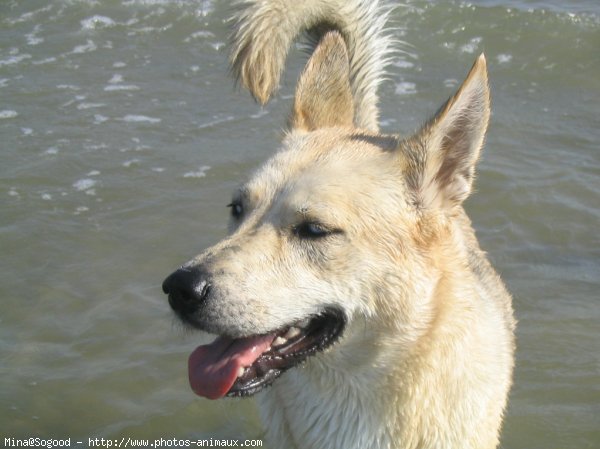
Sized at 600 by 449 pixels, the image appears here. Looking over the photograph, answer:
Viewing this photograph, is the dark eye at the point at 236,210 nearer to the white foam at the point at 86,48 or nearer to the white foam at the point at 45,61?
the white foam at the point at 45,61

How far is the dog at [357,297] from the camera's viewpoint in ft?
10.1

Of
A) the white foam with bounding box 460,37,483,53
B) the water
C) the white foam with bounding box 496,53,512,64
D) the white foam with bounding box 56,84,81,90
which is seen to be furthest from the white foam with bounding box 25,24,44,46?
the white foam with bounding box 496,53,512,64

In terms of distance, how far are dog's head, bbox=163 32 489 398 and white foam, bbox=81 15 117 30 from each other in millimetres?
7526

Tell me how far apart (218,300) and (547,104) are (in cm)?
593

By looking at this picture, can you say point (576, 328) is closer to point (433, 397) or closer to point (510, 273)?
point (510, 273)

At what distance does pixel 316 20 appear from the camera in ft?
15.5

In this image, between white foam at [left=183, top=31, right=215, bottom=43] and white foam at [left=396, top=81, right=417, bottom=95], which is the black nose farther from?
white foam at [left=183, top=31, right=215, bottom=43]

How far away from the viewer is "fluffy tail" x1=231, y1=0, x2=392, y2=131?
4277 mm

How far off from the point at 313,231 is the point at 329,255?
4.6 inches

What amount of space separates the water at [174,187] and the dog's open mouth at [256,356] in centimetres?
18

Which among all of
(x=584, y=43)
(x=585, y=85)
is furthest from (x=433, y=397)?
(x=584, y=43)

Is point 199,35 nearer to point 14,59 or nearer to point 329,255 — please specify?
point 14,59

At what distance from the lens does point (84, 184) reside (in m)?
6.61

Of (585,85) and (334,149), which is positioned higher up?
(334,149)
